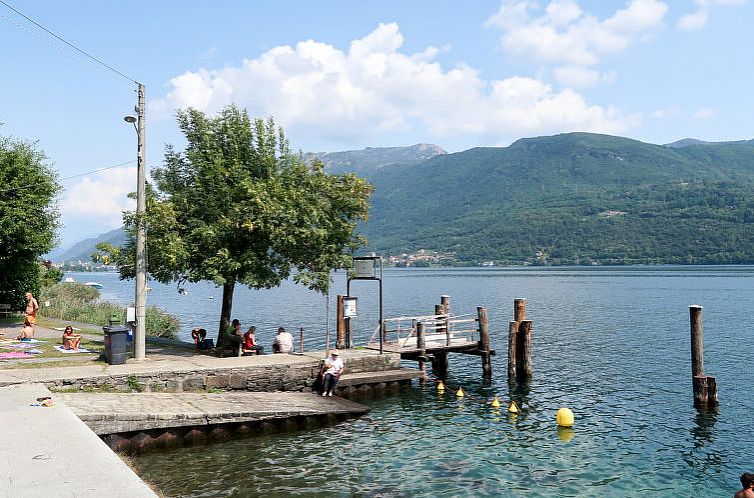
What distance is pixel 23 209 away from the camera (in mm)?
30641

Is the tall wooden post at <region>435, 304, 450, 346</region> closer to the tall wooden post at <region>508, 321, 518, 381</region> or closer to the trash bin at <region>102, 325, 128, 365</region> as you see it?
the tall wooden post at <region>508, 321, 518, 381</region>

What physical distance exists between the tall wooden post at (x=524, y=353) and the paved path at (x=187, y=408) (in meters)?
10.4

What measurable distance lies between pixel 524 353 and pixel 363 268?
8908 mm

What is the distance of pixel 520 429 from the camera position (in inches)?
747

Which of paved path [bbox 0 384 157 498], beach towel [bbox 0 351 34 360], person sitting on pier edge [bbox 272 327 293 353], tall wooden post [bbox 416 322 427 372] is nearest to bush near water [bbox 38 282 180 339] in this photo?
person sitting on pier edge [bbox 272 327 293 353]

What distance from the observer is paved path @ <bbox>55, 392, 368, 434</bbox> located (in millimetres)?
14359

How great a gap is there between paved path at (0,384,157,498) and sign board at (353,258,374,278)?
13730 mm

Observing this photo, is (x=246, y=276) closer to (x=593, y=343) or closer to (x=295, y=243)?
(x=295, y=243)

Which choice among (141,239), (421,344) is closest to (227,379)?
(141,239)

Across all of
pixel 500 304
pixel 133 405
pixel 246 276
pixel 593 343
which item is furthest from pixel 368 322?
pixel 133 405

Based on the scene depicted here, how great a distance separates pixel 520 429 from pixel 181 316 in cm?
5325

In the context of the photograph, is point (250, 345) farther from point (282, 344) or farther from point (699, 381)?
point (699, 381)

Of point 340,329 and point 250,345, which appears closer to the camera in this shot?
point 250,345

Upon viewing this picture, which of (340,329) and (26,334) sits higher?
(26,334)
